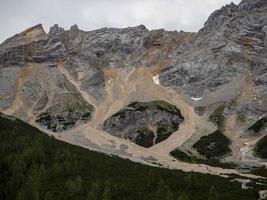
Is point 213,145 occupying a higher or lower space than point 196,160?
higher

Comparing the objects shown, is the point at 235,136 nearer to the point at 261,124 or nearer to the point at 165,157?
the point at 261,124

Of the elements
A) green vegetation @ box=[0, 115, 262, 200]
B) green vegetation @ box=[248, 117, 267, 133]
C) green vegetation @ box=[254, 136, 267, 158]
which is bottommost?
green vegetation @ box=[0, 115, 262, 200]

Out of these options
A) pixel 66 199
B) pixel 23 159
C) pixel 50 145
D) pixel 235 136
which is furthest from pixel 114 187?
pixel 235 136

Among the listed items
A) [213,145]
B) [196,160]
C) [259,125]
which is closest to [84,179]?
[196,160]

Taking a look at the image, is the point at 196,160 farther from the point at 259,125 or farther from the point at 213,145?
the point at 259,125

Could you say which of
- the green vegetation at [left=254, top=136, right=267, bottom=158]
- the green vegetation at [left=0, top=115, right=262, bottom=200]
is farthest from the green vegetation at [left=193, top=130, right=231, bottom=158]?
the green vegetation at [left=0, top=115, right=262, bottom=200]

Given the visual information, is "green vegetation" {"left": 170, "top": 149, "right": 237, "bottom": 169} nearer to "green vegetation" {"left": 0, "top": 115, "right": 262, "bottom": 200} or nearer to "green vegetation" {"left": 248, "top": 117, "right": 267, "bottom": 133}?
"green vegetation" {"left": 248, "top": 117, "right": 267, "bottom": 133}
